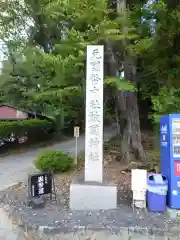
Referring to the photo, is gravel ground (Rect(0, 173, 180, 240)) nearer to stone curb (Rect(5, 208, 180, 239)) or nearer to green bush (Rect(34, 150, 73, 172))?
stone curb (Rect(5, 208, 180, 239))

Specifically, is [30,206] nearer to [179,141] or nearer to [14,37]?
[179,141]

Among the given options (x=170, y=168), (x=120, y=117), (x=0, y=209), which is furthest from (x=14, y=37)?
(x=170, y=168)

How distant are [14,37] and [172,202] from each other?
13770 mm

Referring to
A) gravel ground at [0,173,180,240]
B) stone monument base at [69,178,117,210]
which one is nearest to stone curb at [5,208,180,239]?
gravel ground at [0,173,180,240]

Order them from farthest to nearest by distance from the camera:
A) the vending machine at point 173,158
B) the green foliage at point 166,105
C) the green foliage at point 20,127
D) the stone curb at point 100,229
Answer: the green foliage at point 20,127
the green foliage at point 166,105
the vending machine at point 173,158
the stone curb at point 100,229

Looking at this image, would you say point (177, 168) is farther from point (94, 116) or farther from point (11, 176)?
point (11, 176)

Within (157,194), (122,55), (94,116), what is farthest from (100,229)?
(122,55)

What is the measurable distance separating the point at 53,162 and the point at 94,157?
2.85 metres

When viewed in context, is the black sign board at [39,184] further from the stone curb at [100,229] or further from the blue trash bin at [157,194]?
the blue trash bin at [157,194]

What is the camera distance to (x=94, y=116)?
5.64 meters

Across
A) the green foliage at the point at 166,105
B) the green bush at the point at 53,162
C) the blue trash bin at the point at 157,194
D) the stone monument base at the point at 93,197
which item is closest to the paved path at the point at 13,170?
the green bush at the point at 53,162

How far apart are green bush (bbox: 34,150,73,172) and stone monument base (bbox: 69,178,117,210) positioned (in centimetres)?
300

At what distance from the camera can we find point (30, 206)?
210 inches

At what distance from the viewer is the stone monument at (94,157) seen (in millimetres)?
5172
